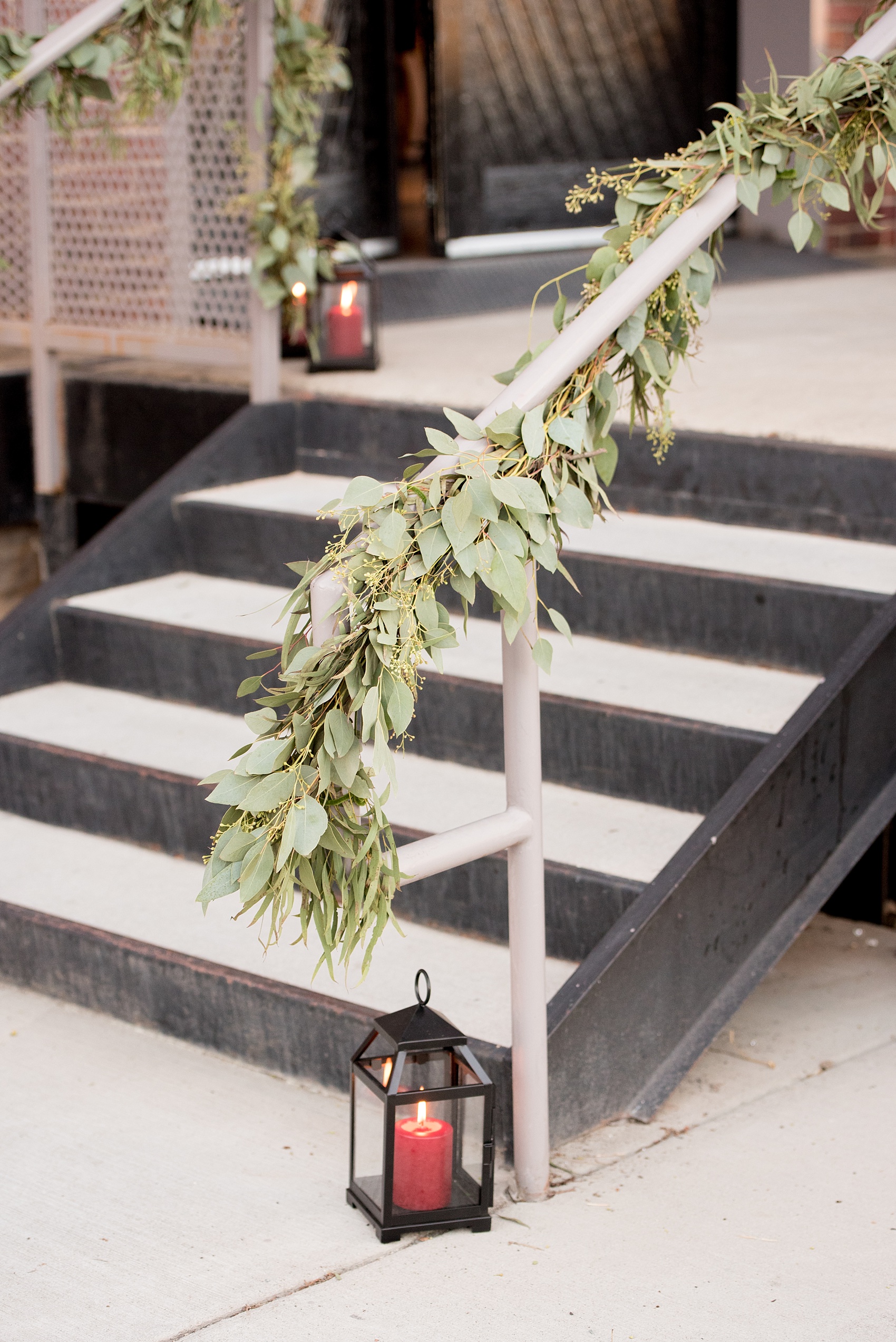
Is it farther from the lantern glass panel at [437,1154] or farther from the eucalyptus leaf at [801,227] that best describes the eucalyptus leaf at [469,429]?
the lantern glass panel at [437,1154]

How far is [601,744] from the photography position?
2592mm

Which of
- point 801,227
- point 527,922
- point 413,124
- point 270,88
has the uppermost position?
point 413,124

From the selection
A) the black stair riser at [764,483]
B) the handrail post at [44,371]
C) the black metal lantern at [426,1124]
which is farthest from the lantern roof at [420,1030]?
the handrail post at [44,371]

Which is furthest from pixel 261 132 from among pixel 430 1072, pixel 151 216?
pixel 430 1072

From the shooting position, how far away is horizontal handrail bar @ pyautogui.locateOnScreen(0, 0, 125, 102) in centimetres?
317

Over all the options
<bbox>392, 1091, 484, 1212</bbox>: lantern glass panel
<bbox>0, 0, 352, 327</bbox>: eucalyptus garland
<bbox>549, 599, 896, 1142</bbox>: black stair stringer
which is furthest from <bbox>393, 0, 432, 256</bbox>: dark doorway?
<bbox>392, 1091, 484, 1212</bbox>: lantern glass panel

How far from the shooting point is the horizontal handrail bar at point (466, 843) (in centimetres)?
180

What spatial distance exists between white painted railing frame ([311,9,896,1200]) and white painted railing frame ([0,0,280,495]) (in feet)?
6.03

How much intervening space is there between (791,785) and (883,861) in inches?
29.2

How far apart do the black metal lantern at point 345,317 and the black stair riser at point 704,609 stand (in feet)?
2.51

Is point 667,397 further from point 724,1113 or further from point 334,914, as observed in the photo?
point 334,914

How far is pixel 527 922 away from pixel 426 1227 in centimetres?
39

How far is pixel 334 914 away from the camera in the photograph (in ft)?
5.67

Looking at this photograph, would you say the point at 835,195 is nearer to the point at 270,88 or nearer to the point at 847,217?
the point at 270,88
